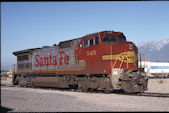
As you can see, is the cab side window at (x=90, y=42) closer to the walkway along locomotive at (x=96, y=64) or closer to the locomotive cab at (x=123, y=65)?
the walkway along locomotive at (x=96, y=64)

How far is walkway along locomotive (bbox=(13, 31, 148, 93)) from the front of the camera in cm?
1293

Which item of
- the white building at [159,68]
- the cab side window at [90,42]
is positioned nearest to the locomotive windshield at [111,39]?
the cab side window at [90,42]

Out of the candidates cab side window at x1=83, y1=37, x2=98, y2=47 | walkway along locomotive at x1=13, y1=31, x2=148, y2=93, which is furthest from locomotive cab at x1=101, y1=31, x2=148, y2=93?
cab side window at x1=83, y1=37, x2=98, y2=47

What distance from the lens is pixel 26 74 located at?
22.5 m

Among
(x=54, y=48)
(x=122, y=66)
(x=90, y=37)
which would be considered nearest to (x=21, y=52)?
(x=54, y=48)

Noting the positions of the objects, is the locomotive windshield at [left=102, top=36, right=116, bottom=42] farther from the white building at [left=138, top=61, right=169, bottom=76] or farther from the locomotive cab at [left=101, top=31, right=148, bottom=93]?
the white building at [left=138, top=61, right=169, bottom=76]

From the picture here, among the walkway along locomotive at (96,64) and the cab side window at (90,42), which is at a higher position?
the cab side window at (90,42)

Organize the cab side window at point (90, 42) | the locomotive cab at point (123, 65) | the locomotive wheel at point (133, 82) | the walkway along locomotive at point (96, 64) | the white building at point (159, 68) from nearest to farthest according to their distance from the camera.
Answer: the locomotive wheel at point (133, 82) → the locomotive cab at point (123, 65) → the walkway along locomotive at point (96, 64) → the cab side window at point (90, 42) → the white building at point (159, 68)

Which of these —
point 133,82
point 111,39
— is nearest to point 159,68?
point 111,39

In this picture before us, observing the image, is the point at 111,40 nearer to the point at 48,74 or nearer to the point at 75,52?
the point at 75,52

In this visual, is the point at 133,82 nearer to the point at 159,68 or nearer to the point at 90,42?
the point at 90,42

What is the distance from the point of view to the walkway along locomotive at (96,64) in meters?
12.9

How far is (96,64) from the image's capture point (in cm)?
1435

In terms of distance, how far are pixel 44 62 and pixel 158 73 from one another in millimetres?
34074
